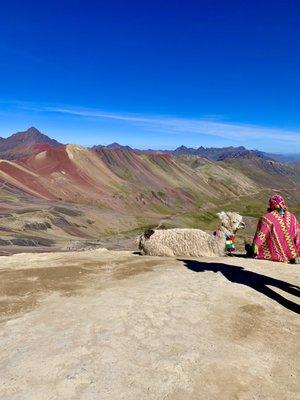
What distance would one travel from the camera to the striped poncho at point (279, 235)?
37.4 feet

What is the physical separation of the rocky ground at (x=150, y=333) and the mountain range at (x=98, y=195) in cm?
4526

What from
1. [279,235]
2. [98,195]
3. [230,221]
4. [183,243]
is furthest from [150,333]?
[98,195]

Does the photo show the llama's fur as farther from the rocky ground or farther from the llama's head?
the rocky ground

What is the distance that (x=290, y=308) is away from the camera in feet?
33.1

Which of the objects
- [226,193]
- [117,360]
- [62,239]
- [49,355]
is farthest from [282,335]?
[226,193]

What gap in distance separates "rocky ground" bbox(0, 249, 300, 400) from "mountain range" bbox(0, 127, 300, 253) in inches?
1782

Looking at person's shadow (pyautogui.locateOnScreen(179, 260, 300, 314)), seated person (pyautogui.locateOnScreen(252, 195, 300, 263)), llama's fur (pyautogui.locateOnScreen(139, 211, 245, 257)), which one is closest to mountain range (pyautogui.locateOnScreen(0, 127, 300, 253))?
llama's fur (pyautogui.locateOnScreen(139, 211, 245, 257))

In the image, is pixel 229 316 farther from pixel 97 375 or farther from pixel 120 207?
pixel 120 207

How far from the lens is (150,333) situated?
8375 millimetres

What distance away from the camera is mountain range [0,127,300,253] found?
73375 mm

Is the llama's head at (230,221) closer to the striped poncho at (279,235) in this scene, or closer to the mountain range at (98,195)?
the striped poncho at (279,235)

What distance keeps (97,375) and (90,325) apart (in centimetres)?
213

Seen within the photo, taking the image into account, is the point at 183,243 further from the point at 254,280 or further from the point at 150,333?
the point at 150,333

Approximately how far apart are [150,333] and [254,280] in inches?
196
